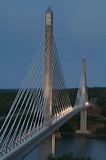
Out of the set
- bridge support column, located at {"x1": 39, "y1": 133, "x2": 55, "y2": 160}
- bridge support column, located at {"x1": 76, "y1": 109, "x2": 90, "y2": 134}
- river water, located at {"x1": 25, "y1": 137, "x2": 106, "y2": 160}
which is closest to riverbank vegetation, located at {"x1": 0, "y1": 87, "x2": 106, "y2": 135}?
bridge support column, located at {"x1": 76, "y1": 109, "x2": 90, "y2": 134}

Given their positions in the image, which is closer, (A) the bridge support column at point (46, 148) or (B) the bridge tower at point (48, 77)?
(A) the bridge support column at point (46, 148)

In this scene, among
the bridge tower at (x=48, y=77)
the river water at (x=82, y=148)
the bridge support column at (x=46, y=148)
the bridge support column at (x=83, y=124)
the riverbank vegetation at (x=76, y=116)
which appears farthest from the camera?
the riverbank vegetation at (x=76, y=116)

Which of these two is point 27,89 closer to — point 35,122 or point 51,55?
point 35,122

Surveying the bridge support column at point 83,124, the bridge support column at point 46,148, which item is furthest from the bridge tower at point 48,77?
the bridge support column at point 83,124

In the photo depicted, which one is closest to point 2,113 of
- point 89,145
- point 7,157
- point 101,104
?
point 89,145

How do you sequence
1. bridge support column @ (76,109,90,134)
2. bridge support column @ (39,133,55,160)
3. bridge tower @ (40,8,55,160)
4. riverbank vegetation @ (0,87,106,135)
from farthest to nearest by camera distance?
riverbank vegetation @ (0,87,106,135), bridge support column @ (76,109,90,134), bridge tower @ (40,8,55,160), bridge support column @ (39,133,55,160)

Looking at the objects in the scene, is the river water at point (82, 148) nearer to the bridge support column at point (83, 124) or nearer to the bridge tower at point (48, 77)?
the bridge tower at point (48, 77)

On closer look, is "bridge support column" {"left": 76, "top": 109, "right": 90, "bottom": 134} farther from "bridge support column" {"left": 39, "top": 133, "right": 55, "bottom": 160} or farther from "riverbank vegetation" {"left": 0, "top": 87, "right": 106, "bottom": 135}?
"bridge support column" {"left": 39, "top": 133, "right": 55, "bottom": 160}

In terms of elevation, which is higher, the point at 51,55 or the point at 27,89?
the point at 51,55
